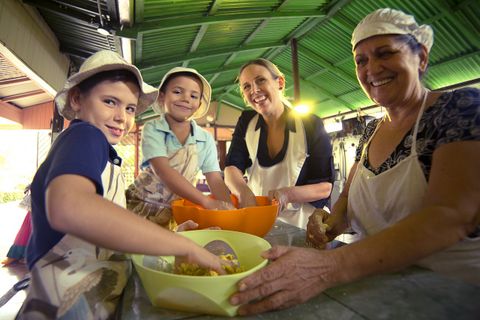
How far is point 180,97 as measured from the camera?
152 cm

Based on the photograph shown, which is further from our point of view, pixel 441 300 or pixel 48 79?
pixel 48 79

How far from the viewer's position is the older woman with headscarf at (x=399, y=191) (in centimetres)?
63

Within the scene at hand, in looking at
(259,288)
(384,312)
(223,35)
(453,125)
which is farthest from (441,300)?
(223,35)

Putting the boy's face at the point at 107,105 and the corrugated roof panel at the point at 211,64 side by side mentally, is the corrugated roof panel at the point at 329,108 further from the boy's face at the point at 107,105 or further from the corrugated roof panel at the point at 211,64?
the boy's face at the point at 107,105

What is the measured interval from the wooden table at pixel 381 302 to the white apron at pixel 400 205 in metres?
0.19

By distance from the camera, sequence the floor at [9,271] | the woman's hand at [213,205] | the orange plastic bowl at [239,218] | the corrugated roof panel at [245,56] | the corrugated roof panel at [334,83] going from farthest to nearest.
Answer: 1. the corrugated roof panel at [334,83]
2. the corrugated roof panel at [245,56]
3. the floor at [9,271]
4. the woman's hand at [213,205]
5. the orange plastic bowl at [239,218]

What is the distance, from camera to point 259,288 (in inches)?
22.3

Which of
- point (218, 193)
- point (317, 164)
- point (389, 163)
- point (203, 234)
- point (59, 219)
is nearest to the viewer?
point (59, 219)

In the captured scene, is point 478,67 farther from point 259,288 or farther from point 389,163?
point 259,288

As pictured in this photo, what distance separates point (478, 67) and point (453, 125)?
540 centimetres

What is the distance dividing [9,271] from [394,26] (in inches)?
158

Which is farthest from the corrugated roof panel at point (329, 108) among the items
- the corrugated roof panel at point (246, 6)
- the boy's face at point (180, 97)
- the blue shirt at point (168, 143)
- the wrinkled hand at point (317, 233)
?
the wrinkled hand at point (317, 233)

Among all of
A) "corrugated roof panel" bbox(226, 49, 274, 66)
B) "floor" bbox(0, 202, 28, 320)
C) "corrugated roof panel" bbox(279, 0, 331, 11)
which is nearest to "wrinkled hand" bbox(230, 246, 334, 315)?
"floor" bbox(0, 202, 28, 320)

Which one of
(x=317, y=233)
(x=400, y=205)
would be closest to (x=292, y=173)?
(x=317, y=233)
